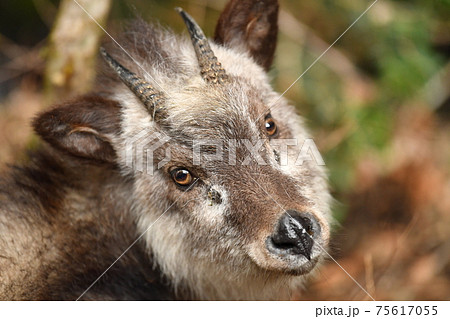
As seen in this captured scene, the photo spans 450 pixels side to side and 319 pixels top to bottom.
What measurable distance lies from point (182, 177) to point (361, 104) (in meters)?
3.44

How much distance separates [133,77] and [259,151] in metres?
1.15

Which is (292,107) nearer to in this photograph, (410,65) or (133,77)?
(133,77)

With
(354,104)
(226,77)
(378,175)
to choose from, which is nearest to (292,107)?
(226,77)

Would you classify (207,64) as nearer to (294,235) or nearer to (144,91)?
(144,91)

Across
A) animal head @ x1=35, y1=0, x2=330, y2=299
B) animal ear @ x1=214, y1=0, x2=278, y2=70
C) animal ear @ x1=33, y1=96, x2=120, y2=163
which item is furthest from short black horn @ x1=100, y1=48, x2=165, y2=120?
animal ear @ x1=214, y1=0, x2=278, y2=70

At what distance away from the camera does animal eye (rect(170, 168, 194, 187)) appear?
432 centimetres

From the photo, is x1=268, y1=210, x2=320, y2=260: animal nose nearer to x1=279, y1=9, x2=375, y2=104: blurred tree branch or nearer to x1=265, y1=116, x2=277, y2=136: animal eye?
x1=265, y1=116, x2=277, y2=136: animal eye


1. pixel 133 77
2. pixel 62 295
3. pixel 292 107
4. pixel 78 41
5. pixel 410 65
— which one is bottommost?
pixel 62 295

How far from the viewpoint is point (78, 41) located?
253 inches

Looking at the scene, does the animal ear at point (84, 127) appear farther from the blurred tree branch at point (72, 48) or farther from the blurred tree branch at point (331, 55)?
the blurred tree branch at point (331, 55)

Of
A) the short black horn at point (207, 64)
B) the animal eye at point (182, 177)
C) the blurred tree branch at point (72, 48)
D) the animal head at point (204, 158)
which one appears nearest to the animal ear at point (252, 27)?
the animal head at point (204, 158)

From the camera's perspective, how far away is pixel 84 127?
4.57 m

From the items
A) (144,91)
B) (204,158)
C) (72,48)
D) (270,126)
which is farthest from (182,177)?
(72,48)

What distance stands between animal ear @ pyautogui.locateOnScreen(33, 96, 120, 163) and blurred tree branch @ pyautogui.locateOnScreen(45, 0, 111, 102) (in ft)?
6.12
